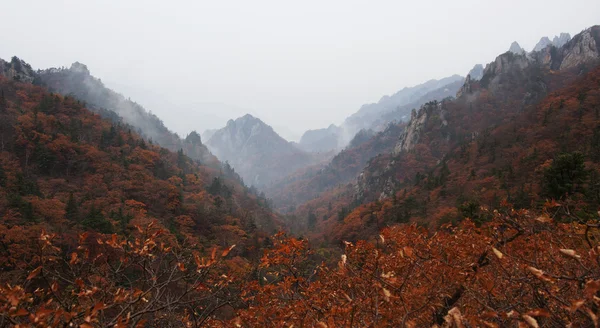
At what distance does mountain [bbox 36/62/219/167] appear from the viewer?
14925cm

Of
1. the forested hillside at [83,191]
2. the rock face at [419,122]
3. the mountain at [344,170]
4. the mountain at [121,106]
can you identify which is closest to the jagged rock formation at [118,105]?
the mountain at [121,106]

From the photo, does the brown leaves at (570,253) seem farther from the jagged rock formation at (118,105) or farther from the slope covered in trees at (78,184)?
the jagged rock formation at (118,105)

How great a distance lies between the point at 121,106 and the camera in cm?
16162

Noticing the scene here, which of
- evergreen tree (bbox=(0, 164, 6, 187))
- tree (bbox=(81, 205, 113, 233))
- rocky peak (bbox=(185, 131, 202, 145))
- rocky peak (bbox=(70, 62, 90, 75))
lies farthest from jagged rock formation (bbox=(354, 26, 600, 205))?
rocky peak (bbox=(70, 62, 90, 75))

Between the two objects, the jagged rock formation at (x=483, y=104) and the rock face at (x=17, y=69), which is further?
the jagged rock formation at (x=483, y=104)

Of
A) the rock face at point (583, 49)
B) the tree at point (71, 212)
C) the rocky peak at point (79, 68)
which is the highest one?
the rocky peak at point (79, 68)

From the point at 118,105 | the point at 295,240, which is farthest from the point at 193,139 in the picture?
the point at 295,240

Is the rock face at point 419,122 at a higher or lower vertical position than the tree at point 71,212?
lower

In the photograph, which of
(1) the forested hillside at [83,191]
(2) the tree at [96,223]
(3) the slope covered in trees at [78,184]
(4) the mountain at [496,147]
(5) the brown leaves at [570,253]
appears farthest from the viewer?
(4) the mountain at [496,147]

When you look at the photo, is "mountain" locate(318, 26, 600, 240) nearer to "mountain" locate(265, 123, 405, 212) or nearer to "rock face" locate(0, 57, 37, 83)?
"mountain" locate(265, 123, 405, 212)

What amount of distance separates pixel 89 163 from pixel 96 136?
14.1 metres

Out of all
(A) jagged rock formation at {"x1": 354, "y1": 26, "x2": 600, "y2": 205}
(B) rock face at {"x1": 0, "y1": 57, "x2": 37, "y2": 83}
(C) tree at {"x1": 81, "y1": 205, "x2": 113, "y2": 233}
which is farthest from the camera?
(A) jagged rock formation at {"x1": 354, "y1": 26, "x2": 600, "y2": 205}

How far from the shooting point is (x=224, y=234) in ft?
133

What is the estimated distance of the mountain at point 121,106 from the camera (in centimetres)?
14925
